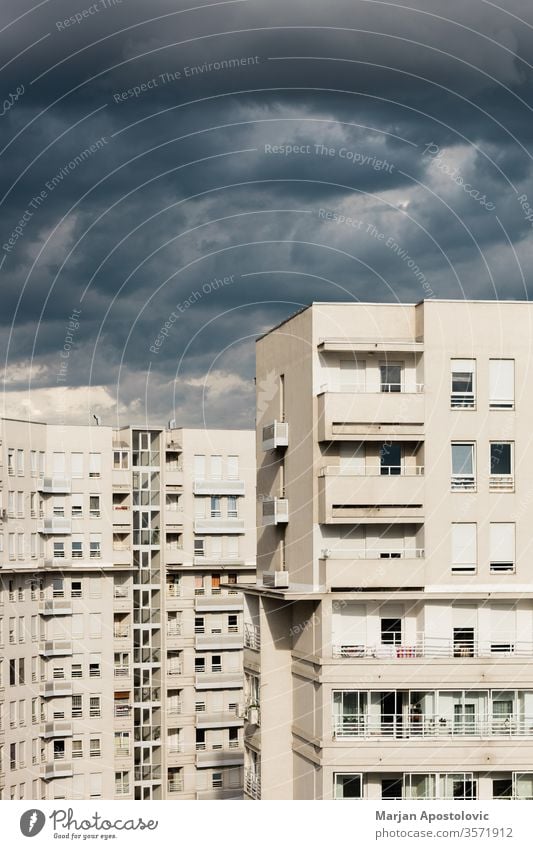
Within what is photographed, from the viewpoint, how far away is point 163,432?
70438 mm

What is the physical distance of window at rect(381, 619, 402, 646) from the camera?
36.2 m

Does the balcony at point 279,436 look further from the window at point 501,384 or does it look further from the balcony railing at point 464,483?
the window at point 501,384

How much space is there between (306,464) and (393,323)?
4.52m

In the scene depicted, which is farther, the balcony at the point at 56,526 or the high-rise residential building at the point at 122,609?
the balcony at the point at 56,526

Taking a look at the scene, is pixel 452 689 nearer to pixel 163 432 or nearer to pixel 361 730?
pixel 361 730

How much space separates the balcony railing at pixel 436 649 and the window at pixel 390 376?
6701 mm

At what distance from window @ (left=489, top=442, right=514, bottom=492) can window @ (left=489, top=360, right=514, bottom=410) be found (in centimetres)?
105

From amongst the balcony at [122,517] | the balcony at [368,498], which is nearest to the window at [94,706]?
the balcony at [122,517]

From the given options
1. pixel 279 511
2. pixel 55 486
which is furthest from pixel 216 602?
pixel 279 511

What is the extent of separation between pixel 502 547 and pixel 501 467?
2138 millimetres

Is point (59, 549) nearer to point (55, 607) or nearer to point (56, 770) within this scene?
point (55, 607)

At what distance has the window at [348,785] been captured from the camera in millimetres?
34531

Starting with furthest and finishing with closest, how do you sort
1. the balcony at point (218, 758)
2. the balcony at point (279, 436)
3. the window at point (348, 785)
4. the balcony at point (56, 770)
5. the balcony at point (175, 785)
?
the balcony at point (218, 758) → the balcony at point (175, 785) → the balcony at point (56, 770) → the balcony at point (279, 436) → the window at point (348, 785)
